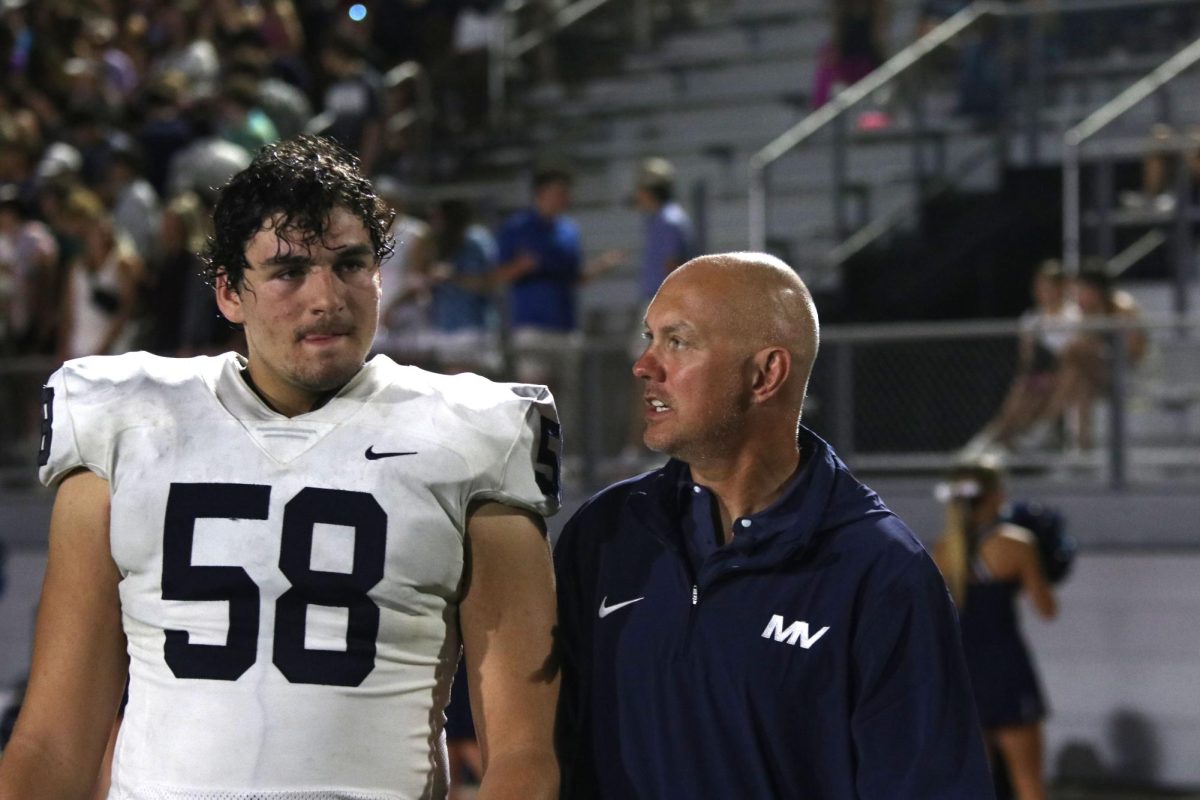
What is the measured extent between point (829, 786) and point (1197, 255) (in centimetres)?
711

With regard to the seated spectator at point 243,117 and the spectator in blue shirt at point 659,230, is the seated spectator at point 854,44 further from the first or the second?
the seated spectator at point 243,117

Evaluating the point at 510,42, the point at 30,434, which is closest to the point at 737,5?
the point at 510,42

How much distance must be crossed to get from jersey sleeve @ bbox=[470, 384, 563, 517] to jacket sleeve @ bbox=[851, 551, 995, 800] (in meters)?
0.49

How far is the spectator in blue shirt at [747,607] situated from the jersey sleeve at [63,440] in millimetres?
715

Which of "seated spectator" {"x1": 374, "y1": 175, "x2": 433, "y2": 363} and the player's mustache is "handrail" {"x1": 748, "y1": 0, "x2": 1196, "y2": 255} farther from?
the player's mustache

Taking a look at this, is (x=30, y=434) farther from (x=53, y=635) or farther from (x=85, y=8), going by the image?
(x=53, y=635)

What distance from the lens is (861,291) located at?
30.2ft

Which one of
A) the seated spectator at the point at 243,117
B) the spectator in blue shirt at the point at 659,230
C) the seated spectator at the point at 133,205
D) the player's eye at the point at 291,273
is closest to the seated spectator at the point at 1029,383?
the spectator in blue shirt at the point at 659,230

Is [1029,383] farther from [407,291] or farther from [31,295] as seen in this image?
[31,295]

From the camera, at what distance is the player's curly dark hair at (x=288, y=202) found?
2.77 meters

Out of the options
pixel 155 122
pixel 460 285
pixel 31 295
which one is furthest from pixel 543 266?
pixel 155 122

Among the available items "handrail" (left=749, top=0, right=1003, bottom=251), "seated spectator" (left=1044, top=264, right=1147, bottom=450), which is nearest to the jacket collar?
"seated spectator" (left=1044, top=264, right=1147, bottom=450)

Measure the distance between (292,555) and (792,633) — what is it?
695 millimetres

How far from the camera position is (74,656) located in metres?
2.72
